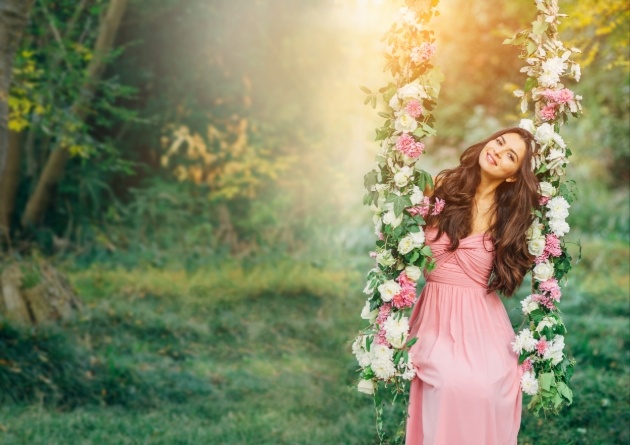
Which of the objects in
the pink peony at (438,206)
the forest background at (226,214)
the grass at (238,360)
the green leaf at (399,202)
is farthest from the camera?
the forest background at (226,214)

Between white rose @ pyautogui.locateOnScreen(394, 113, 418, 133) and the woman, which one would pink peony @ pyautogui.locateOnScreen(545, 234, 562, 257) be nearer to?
the woman

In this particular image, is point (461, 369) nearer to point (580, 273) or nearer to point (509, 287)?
point (509, 287)

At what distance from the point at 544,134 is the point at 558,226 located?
41 centimetres

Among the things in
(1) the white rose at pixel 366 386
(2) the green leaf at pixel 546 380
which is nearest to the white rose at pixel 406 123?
(1) the white rose at pixel 366 386

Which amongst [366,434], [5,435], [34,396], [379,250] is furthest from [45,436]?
[379,250]

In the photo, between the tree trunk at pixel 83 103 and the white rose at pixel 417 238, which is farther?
the tree trunk at pixel 83 103

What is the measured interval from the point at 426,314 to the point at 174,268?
8.66 m

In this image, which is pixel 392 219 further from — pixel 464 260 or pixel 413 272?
pixel 464 260

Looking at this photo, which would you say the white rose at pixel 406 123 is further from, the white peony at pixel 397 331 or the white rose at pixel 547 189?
the white peony at pixel 397 331

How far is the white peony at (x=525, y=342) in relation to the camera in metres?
3.65

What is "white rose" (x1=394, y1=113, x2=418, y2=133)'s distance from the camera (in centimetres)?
371

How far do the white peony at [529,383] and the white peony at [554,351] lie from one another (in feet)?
0.33

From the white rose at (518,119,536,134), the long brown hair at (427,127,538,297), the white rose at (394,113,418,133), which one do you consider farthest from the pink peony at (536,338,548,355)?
the white rose at (394,113,418,133)

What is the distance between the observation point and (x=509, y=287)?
3.71m
